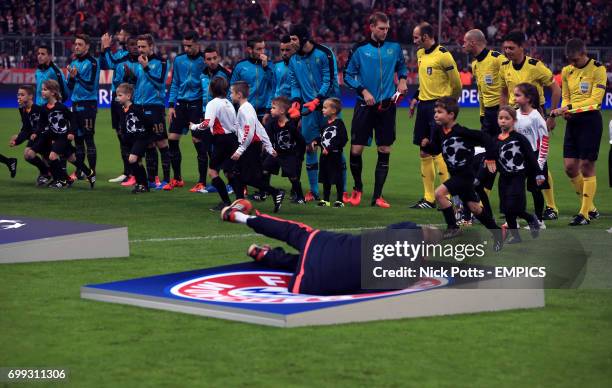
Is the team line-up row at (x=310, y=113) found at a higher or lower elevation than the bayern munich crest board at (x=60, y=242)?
higher

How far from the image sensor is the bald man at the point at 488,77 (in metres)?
13.4

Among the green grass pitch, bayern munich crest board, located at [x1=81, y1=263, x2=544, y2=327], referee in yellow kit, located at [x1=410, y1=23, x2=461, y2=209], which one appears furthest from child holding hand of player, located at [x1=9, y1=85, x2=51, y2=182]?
bayern munich crest board, located at [x1=81, y1=263, x2=544, y2=327]

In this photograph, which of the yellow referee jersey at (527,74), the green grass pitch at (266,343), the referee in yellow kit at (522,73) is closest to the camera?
the green grass pitch at (266,343)

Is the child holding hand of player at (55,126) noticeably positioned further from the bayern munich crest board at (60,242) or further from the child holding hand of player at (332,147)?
the bayern munich crest board at (60,242)

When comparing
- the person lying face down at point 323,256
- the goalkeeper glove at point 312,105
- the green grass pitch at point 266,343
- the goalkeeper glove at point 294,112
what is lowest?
the green grass pitch at point 266,343

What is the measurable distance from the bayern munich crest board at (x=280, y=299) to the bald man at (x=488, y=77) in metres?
5.43

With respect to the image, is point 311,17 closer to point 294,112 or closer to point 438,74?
point 294,112

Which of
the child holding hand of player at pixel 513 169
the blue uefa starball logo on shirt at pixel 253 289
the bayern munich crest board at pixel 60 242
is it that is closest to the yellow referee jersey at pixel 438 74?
the child holding hand of player at pixel 513 169

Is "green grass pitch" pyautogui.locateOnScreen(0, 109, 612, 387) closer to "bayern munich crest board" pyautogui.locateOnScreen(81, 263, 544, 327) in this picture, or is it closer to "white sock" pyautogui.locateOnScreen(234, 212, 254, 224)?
"bayern munich crest board" pyautogui.locateOnScreen(81, 263, 544, 327)

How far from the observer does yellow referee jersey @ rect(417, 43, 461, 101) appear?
45.4ft

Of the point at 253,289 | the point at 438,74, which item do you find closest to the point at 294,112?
the point at 438,74

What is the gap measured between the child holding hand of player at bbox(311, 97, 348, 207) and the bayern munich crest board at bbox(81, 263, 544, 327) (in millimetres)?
5642

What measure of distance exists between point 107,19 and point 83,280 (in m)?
27.2

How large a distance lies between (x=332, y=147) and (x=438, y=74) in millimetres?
1565
